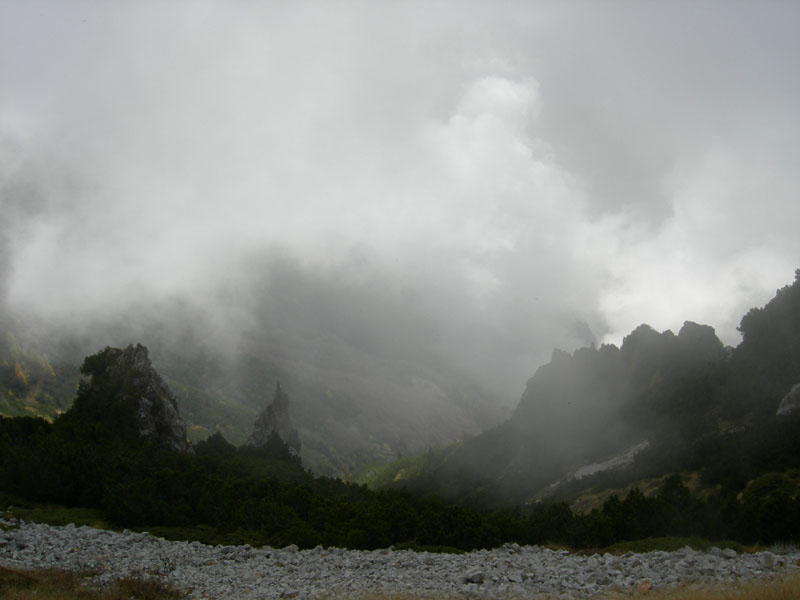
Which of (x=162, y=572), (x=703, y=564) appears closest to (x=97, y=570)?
(x=162, y=572)

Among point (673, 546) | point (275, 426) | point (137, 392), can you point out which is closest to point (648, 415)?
point (275, 426)

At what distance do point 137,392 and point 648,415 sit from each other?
111361 mm

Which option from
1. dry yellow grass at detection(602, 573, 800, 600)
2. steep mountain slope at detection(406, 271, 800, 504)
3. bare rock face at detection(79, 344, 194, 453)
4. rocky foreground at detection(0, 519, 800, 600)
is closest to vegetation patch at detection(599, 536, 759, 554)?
rocky foreground at detection(0, 519, 800, 600)

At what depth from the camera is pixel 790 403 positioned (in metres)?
75.0

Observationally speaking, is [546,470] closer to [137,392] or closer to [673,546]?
[137,392]

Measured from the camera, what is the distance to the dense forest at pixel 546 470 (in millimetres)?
42844

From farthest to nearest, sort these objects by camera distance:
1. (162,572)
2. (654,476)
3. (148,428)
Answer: (148,428)
(654,476)
(162,572)

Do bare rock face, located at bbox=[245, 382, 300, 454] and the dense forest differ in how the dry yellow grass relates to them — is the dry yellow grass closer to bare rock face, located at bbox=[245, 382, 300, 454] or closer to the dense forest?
the dense forest

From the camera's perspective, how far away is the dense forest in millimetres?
42844

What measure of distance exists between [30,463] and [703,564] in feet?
176

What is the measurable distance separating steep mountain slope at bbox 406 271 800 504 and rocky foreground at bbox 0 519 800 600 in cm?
4223

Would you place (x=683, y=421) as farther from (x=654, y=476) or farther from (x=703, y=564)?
(x=703, y=564)

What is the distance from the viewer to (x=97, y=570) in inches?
964

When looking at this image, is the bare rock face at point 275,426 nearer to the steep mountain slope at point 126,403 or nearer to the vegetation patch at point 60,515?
the steep mountain slope at point 126,403
